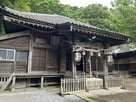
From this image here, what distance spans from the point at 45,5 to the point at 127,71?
16579mm

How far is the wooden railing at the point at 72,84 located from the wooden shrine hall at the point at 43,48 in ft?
2.08

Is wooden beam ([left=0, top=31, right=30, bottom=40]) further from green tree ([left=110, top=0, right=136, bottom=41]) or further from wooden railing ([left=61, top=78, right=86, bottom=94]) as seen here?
green tree ([left=110, top=0, right=136, bottom=41])

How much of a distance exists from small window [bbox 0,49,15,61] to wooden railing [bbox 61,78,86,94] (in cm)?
368

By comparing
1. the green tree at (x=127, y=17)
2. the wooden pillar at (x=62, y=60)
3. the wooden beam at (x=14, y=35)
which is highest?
the green tree at (x=127, y=17)

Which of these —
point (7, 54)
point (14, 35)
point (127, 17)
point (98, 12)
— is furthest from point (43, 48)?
point (98, 12)

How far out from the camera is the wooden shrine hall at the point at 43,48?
9.19m

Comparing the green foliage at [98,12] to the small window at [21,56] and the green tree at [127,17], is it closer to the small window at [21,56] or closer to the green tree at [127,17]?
the green tree at [127,17]

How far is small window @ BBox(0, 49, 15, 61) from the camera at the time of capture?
943cm

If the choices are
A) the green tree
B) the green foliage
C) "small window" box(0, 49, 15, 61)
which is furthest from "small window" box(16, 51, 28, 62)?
the green tree

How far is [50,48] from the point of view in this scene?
10.7m

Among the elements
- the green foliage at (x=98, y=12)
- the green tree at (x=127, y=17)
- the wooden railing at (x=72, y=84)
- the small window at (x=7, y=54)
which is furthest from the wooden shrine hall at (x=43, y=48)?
the green tree at (x=127, y=17)

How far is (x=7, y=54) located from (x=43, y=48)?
2312 millimetres

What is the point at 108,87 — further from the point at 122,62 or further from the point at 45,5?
the point at 45,5

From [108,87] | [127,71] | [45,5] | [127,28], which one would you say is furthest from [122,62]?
[45,5]
